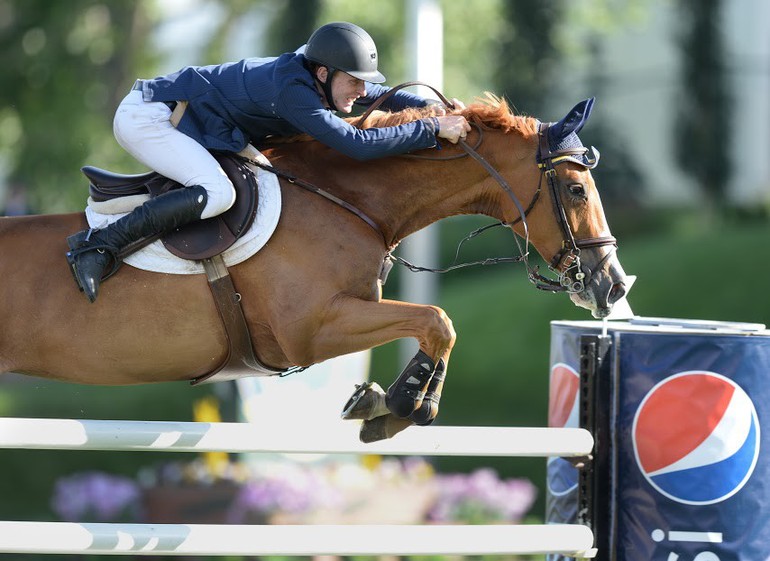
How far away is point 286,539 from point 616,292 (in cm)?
154

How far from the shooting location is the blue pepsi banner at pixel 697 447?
416cm

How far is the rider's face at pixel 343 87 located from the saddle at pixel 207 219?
A: 0.44m

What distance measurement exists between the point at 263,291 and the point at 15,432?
104 centimetres

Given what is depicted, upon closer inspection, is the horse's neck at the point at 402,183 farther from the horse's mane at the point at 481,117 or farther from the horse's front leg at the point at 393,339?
the horse's front leg at the point at 393,339

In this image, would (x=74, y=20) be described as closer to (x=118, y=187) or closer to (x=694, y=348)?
(x=118, y=187)

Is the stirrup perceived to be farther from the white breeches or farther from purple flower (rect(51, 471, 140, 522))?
purple flower (rect(51, 471, 140, 522))

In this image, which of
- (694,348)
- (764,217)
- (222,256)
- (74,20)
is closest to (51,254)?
(222,256)

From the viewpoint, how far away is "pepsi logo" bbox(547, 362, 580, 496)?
14.9ft

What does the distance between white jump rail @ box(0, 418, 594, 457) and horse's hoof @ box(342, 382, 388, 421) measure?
2.8 inches

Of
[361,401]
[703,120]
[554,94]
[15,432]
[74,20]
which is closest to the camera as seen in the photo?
[15,432]

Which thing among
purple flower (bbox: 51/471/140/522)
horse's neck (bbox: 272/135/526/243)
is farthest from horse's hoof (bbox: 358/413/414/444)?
purple flower (bbox: 51/471/140/522)

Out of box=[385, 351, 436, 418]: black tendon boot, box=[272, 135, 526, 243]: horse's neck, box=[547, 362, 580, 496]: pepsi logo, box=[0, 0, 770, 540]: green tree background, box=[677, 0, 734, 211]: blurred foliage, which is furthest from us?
box=[677, 0, 734, 211]: blurred foliage

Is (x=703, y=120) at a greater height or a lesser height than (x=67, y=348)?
greater

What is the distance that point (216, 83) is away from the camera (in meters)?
4.18
